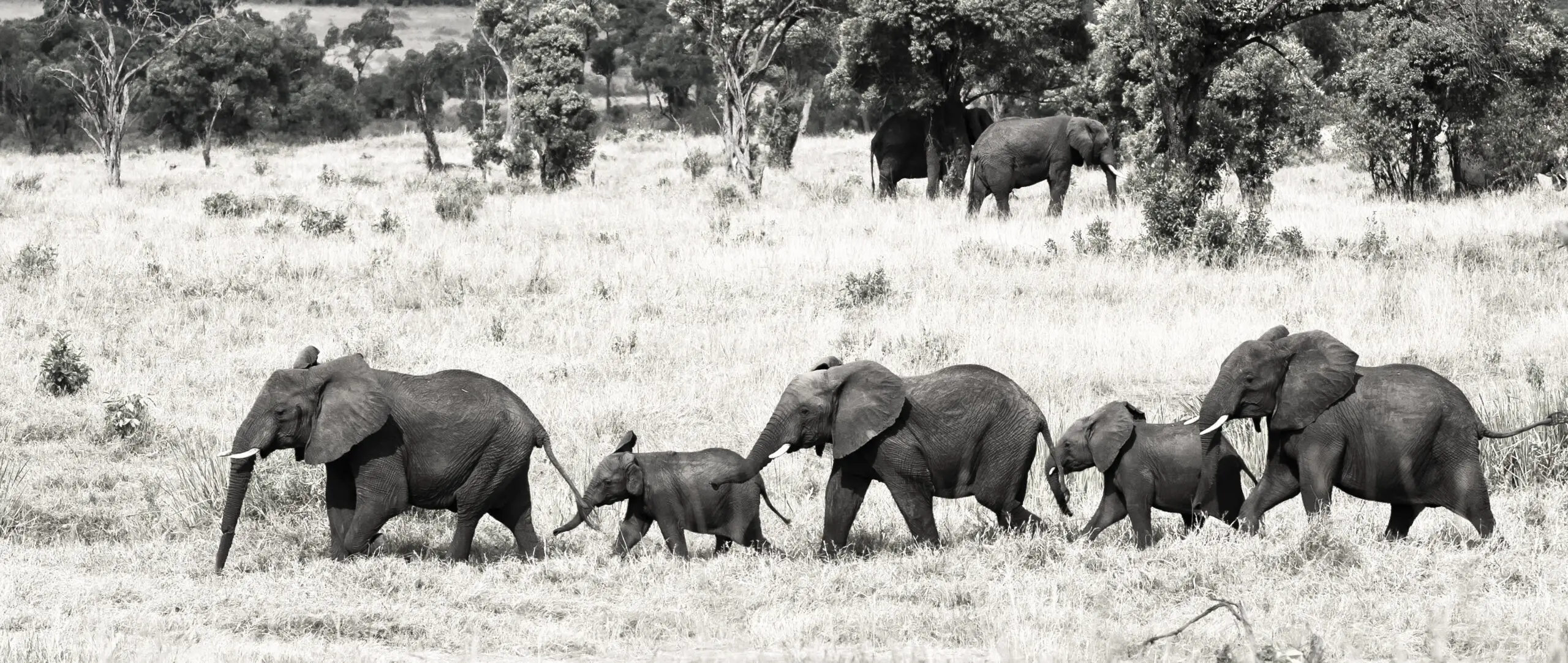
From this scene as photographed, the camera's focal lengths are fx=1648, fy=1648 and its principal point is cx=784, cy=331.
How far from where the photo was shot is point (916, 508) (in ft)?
30.1

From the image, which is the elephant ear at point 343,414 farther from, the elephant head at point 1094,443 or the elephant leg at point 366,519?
the elephant head at point 1094,443

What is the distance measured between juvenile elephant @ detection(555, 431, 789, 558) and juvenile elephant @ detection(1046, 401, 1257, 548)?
70.5 inches

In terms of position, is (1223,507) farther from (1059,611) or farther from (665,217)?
(665,217)

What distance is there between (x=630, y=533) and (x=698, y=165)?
2475cm

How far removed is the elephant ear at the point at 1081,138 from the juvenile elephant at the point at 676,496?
1654 centimetres

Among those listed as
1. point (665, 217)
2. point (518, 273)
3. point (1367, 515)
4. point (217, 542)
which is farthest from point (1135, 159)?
point (217, 542)

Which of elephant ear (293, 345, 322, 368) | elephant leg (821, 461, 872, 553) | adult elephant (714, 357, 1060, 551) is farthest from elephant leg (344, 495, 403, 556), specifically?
elephant leg (821, 461, 872, 553)

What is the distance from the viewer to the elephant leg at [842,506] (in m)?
9.26

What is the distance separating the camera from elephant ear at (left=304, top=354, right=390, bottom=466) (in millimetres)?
8773

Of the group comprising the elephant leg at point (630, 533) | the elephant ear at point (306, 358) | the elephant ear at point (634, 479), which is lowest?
the elephant leg at point (630, 533)

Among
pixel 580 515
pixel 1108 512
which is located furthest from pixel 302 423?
pixel 1108 512

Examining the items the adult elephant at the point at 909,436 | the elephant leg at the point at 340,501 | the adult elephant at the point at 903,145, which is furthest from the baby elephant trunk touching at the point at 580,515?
the adult elephant at the point at 903,145

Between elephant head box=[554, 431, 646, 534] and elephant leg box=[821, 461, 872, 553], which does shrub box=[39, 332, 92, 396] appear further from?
elephant leg box=[821, 461, 872, 553]

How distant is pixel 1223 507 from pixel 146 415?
8.26 meters
